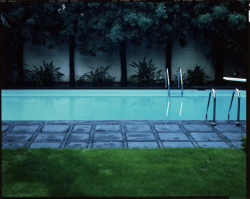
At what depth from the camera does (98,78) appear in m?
13.5

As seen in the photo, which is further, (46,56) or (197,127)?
(46,56)

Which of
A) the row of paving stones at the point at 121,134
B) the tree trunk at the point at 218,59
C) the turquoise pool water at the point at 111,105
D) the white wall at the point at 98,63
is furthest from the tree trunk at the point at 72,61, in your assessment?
the row of paving stones at the point at 121,134

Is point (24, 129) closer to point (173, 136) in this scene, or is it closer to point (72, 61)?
point (173, 136)

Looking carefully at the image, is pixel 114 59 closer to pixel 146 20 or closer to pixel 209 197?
pixel 146 20

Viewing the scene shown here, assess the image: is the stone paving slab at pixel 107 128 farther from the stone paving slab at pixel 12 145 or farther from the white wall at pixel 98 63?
the white wall at pixel 98 63

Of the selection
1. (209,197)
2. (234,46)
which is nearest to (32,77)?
(234,46)

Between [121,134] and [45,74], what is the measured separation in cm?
789

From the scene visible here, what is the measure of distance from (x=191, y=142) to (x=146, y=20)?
671 centimetres

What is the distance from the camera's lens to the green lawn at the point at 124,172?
382 centimetres

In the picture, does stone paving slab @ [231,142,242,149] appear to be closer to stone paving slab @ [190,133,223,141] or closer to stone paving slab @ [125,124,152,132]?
stone paving slab @ [190,133,223,141]

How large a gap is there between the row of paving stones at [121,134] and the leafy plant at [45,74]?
639 cm

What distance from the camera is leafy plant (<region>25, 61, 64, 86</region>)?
13.4m

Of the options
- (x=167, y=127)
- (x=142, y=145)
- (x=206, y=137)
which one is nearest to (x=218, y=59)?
(x=167, y=127)

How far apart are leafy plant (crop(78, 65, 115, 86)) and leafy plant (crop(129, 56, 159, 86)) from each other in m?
1.00
